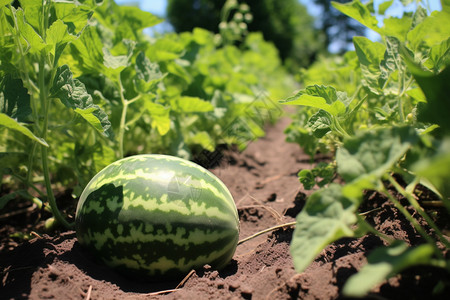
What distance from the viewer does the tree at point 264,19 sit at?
24.2 m

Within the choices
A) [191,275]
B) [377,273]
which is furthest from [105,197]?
[377,273]

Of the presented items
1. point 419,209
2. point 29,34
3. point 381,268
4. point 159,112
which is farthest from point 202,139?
point 381,268

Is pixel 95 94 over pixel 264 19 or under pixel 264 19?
over

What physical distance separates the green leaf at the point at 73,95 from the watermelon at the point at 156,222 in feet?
0.81

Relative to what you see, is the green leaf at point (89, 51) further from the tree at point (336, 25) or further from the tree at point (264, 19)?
the tree at point (336, 25)

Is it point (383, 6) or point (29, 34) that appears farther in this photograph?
point (383, 6)

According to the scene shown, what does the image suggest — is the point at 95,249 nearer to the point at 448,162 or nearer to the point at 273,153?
the point at 448,162

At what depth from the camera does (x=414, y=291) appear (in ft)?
3.85

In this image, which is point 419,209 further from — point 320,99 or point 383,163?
point 320,99

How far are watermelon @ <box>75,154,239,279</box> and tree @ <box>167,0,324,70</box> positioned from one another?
22.1 m

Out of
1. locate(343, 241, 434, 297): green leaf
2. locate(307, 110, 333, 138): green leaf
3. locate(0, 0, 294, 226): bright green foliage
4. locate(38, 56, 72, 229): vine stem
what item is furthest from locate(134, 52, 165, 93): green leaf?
locate(343, 241, 434, 297): green leaf

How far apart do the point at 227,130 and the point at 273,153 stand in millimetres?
1043

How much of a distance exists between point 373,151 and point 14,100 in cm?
137

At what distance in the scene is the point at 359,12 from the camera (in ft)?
6.66
